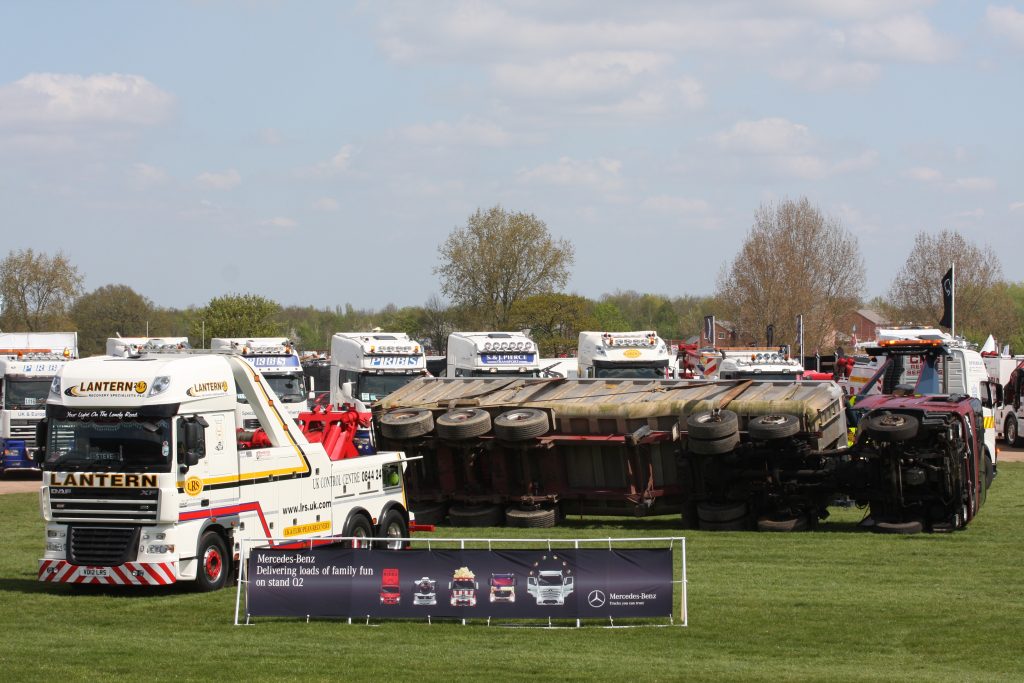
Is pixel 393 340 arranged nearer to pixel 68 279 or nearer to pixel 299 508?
pixel 299 508

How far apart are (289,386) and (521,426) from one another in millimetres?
15613

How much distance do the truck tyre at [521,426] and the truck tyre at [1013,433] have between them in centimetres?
2527

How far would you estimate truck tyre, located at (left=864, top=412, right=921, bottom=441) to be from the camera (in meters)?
20.1

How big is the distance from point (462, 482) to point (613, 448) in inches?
109

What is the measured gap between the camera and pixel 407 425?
2267cm

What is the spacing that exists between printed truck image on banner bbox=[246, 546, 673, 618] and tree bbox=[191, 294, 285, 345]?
78.4 meters

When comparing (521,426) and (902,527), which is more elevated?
(521,426)

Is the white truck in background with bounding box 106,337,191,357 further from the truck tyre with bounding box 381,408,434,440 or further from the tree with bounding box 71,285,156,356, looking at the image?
the tree with bounding box 71,285,156,356

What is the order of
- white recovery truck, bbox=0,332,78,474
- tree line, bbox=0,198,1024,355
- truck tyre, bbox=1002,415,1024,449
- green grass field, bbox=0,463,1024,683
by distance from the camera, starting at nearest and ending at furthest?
1. green grass field, bbox=0,463,1024,683
2. white recovery truck, bbox=0,332,78,474
3. truck tyre, bbox=1002,415,1024,449
4. tree line, bbox=0,198,1024,355

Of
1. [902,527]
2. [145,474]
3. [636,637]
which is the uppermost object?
[145,474]

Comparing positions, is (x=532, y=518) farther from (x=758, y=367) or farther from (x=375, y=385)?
(x=758, y=367)

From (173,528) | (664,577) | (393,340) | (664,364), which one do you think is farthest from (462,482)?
(664,364)

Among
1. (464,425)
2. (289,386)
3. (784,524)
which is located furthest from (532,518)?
(289,386)

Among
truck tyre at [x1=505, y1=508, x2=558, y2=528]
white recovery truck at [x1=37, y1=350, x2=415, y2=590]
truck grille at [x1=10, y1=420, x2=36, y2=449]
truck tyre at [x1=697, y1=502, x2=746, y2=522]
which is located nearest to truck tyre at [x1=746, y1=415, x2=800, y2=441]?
truck tyre at [x1=697, y1=502, x2=746, y2=522]
